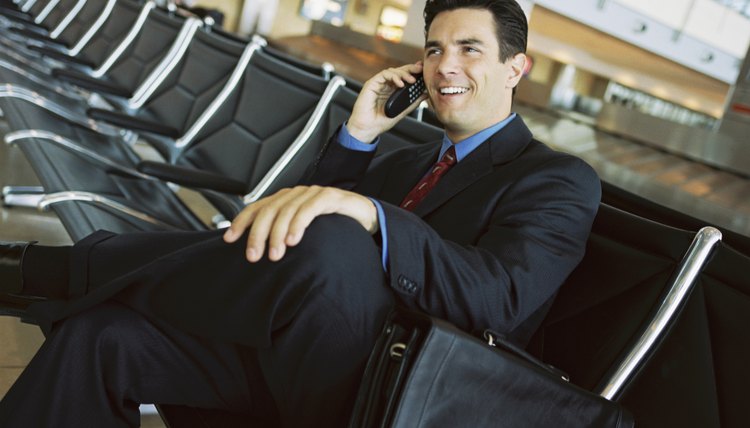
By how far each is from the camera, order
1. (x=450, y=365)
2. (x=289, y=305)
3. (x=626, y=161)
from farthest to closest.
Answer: (x=626, y=161) < (x=289, y=305) < (x=450, y=365)

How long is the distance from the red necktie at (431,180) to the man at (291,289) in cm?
6

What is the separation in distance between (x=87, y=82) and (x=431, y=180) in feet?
8.69

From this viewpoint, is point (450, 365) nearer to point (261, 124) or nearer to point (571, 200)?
point (571, 200)

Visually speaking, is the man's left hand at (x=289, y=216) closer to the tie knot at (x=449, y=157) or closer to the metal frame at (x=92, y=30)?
the tie knot at (x=449, y=157)

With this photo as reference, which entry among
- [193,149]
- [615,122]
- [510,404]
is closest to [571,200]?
[510,404]

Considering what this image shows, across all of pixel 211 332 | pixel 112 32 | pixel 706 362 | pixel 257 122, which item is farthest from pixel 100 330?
pixel 112 32

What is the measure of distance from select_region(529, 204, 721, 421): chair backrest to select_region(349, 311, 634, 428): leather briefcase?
0.82 ft

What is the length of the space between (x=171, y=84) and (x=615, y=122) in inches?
323

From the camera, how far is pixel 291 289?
1117 millimetres

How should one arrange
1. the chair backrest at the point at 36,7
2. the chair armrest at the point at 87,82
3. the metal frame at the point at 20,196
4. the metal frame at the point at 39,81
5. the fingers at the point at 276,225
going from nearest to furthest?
the fingers at the point at 276,225, the metal frame at the point at 20,196, the chair armrest at the point at 87,82, the metal frame at the point at 39,81, the chair backrest at the point at 36,7

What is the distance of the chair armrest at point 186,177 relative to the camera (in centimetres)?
236

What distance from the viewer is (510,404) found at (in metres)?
1.09

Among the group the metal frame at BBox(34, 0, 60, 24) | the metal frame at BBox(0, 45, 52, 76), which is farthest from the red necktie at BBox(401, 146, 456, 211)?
the metal frame at BBox(34, 0, 60, 24)

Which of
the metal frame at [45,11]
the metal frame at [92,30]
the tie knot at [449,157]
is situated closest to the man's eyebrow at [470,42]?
the tie knot at [449,157]
